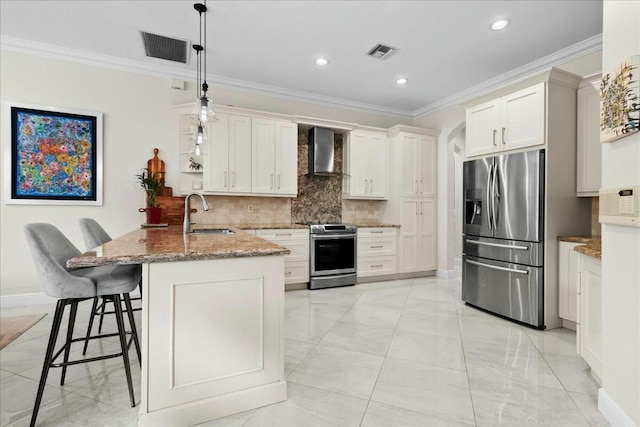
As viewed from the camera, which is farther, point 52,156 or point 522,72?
point 522,72

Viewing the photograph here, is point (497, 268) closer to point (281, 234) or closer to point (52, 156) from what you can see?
point (281, 234)

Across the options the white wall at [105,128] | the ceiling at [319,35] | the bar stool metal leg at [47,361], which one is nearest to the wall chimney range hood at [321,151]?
the ceiling at [319,35]

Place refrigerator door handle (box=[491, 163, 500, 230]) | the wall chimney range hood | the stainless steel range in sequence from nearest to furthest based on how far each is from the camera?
refrigerator door handle (box=[491, 163, 500, 230])
the stainless steel range
the wall chimney range hood

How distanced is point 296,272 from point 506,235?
257 cm

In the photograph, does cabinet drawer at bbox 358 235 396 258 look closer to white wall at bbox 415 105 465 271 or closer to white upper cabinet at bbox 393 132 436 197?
white upper cabinet at bbox 393 132 436 197

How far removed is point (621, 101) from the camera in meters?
1.53

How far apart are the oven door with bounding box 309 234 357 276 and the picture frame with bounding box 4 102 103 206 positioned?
2.74m

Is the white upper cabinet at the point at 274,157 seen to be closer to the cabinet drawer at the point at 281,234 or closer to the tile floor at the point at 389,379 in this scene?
the cabinet drawer at the point at 281,234

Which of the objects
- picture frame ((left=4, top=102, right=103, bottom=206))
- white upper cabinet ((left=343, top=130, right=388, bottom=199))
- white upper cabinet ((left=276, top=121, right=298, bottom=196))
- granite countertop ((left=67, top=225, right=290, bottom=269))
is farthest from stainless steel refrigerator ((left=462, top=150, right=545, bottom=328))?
picture frame ((left=4, top=102, right=103, bottom=206))

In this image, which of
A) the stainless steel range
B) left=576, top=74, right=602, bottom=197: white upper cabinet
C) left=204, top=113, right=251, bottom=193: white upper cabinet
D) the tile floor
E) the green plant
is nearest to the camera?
the tile floor

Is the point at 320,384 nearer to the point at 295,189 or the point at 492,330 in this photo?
the point at 492,330

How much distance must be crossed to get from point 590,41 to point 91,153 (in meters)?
5.60

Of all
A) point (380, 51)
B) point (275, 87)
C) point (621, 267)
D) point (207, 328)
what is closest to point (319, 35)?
point (380, 51)

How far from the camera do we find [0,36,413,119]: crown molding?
3.57 meters
